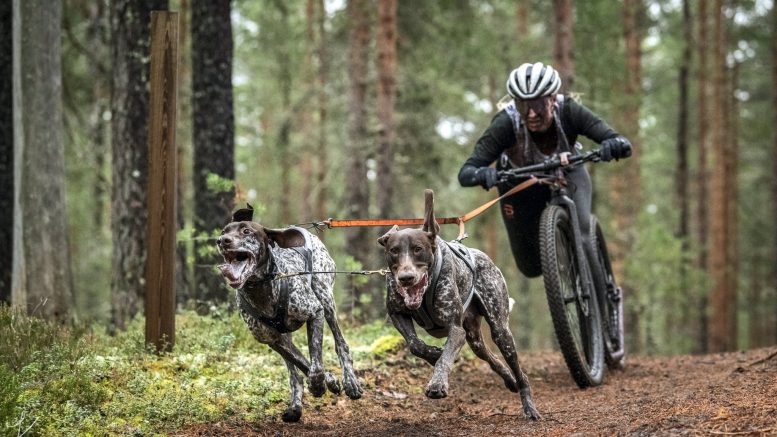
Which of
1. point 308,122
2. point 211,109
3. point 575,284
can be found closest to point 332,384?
point 575,284

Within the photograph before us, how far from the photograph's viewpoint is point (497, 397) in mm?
7766

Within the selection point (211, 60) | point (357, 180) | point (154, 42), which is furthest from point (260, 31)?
point (154, 42)

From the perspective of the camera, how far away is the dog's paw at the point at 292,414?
6.06 m

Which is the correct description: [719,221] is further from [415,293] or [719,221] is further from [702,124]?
[415,293]

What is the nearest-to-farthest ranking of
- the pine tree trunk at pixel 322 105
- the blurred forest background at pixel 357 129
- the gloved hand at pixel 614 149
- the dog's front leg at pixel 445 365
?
the dog's front leg at pixel 445 365 < the gloved hand at pixel 614 149 < the blurred forest background at pixel 357 129 < the pine tree trunk at pixel 322 105

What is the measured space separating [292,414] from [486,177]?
258cm

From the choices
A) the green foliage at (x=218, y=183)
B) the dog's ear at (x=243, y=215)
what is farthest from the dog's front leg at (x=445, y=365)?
the green foliage at (x=218, y=183)

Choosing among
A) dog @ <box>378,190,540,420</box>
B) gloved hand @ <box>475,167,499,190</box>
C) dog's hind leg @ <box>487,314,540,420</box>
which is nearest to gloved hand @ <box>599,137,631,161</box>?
gloved hand @ <box>475,167,499,190</box>

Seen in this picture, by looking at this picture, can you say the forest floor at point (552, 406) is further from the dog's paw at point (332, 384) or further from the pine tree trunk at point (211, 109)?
the pine tree trunk at point (211, 109)

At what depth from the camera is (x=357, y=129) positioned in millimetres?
18594

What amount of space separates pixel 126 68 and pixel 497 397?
241 inches

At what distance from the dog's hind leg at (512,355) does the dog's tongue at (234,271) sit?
6.30 ft

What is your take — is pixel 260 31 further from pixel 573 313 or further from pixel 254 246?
pixel 254 246

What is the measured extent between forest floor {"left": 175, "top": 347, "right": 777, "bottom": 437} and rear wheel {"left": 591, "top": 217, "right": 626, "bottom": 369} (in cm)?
24
